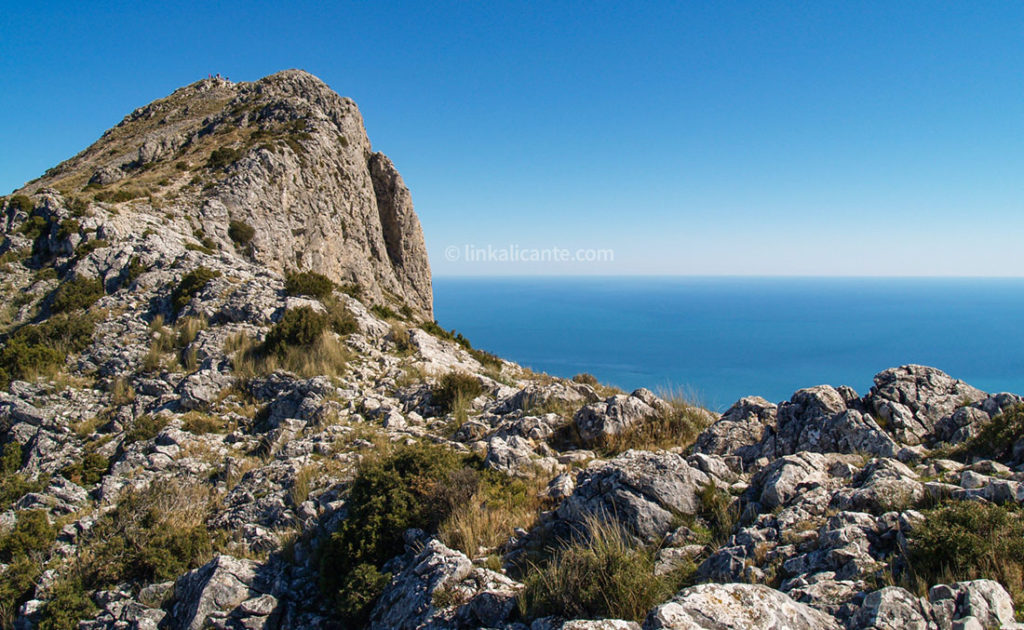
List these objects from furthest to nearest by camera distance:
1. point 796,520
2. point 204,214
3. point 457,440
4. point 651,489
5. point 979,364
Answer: point 979,364, point 204,214, point 457,440, point 651,489, point 796,520

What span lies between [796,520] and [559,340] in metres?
143

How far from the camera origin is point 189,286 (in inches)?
631

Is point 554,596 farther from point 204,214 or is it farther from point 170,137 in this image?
point 170,137

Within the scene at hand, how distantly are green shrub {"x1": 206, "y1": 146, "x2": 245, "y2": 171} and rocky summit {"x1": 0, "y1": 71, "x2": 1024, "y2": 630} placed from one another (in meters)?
14.9

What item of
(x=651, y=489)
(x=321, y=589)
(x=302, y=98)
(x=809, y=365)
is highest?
(x=302, y=98)

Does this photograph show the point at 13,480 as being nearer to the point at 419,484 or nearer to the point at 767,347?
the point at 419,484

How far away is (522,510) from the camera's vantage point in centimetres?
687

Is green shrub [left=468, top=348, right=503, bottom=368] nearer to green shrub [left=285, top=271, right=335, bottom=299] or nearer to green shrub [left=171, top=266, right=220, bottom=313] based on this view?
green shrub [left=285, top=271, right=335, bottom=299]

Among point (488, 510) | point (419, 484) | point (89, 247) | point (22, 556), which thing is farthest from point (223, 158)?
point (488, 510)

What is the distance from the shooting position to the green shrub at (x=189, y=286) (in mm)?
15414

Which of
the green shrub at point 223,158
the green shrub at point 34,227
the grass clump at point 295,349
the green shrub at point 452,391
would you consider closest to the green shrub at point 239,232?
the green shrub at point 223,158

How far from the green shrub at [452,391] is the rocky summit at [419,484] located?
93mm

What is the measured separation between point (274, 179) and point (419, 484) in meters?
31.3

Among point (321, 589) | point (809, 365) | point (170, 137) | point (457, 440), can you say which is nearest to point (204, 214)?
point (170, 137)
